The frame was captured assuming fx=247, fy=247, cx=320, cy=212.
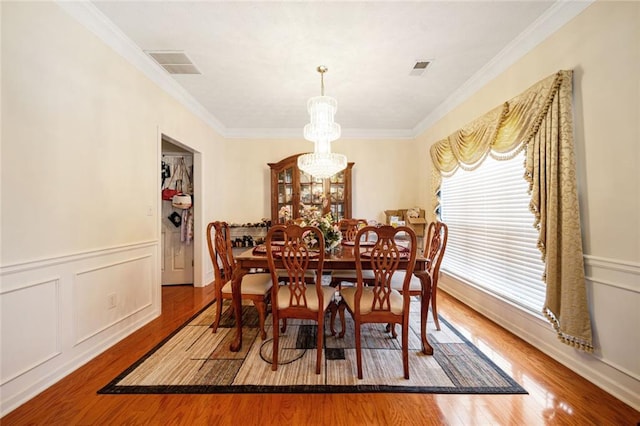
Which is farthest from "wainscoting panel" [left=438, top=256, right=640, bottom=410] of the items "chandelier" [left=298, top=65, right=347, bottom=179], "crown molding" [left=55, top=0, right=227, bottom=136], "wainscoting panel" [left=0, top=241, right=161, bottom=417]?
"crown molding" [left=55, top=0, right=227, bottom=136]

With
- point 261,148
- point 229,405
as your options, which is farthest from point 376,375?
point 261,148

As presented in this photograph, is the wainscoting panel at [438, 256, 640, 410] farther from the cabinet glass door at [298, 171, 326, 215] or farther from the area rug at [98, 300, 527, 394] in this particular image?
the cabinet glass door at [298, 171, 326, 215]

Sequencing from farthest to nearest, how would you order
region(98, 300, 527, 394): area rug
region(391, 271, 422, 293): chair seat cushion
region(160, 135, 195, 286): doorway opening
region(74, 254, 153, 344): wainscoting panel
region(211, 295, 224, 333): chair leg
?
region(160, 135, 195, 286): doorway opening
region(211, 295, 224, 333): chair leg
region(391, 271, 422, 293): chair seat cushion
region(74, 254, 153, 344): wainscoting panel
region(98, 300, 527, 394): area rug

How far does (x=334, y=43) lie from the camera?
2.23m

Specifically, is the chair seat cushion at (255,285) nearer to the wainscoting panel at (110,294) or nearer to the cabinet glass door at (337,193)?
the wainscoting panel at (110,294)

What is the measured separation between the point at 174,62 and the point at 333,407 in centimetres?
329

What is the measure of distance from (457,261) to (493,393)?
2.02 m

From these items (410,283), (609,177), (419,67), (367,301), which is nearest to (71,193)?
(367,301)

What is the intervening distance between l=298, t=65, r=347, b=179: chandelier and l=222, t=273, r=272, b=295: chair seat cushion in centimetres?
139

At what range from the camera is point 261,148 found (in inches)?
181

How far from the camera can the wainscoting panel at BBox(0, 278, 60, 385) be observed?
1.42 m

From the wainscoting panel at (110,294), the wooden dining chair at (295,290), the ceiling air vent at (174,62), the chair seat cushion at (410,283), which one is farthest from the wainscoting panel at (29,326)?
the chair seat cushion at (410,283)

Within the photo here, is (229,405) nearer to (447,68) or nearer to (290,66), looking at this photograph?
(290,66)

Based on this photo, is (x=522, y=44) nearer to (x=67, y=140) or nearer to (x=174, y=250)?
(x=67, y=140)
